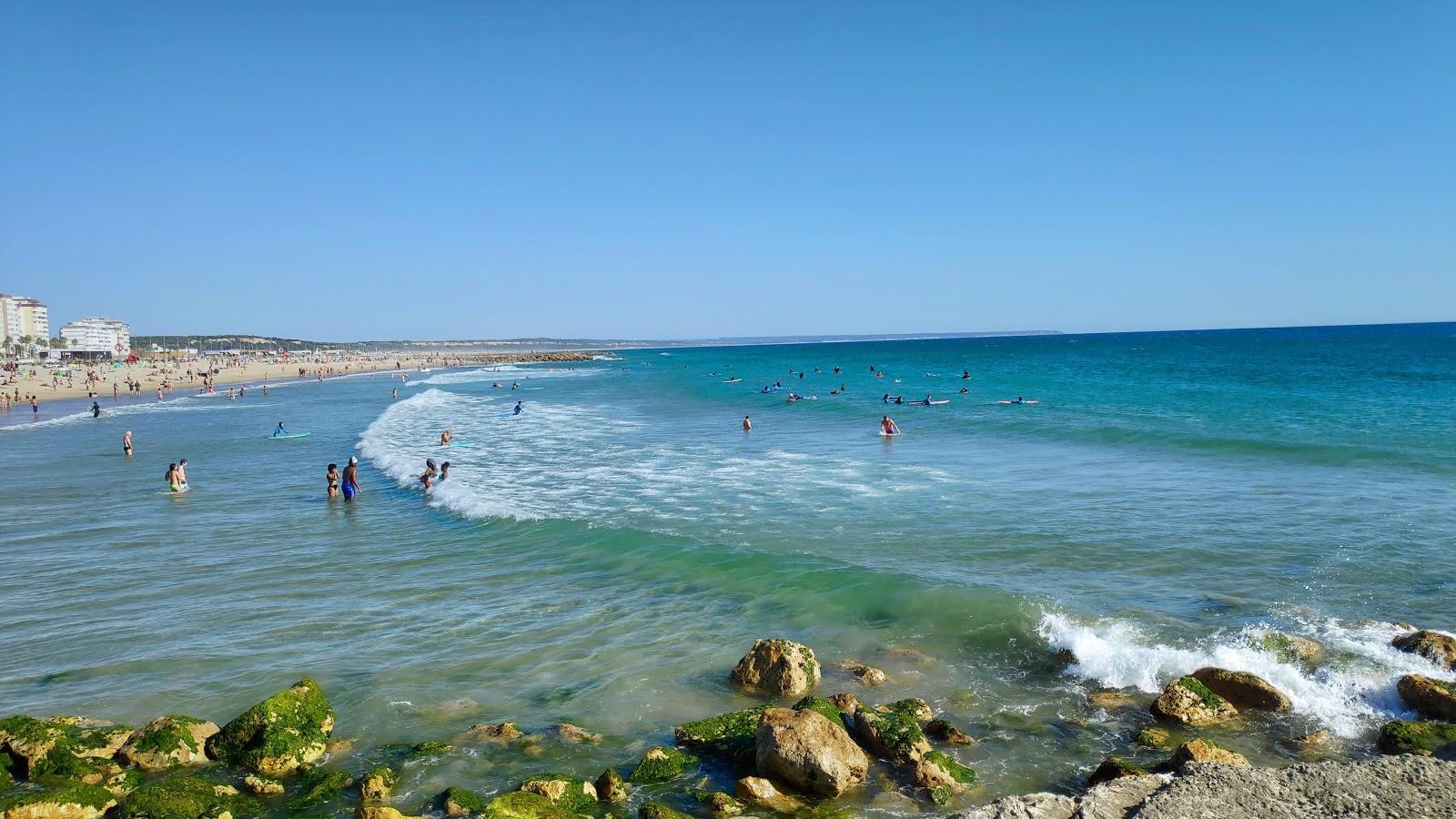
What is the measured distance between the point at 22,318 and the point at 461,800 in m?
215

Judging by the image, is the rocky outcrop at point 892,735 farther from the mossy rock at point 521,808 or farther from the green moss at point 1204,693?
the green moss at point 1204,693

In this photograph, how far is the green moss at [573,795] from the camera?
7.89 meters

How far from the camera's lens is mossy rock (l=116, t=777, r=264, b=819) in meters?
7.52

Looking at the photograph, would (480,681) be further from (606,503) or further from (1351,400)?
(1351,400)

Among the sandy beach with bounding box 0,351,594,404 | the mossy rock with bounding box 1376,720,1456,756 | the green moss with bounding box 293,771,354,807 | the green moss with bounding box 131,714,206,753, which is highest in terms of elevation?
the sandy beach with bounding box 0,351,594,404

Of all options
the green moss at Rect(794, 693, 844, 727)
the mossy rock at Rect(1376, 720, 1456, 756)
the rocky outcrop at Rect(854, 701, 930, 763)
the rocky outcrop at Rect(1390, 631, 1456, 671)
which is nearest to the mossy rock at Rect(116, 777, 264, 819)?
the green moss at Rect(794, 693, 844, 727)

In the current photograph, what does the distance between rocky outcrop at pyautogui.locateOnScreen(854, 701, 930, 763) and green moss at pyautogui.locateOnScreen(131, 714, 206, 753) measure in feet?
23.6

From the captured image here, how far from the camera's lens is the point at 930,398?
56000 millimetres

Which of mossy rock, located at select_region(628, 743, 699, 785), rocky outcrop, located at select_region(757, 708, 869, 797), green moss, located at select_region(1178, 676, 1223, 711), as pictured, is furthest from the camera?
green moss, located at select_region(1178, 676, 1223, 711)

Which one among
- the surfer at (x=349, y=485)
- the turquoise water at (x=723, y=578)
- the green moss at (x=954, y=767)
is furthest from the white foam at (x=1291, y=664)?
the surfer at (x=349, y=485)

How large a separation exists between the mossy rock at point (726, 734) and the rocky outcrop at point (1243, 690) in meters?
5.58

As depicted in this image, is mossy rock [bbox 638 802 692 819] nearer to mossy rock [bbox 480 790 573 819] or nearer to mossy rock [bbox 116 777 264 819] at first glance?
mossy rock [bbox 480 790 573 819]

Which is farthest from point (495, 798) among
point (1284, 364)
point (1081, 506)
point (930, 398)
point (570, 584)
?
point (1284, 364)

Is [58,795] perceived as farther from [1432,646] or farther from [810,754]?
[1432,646]
